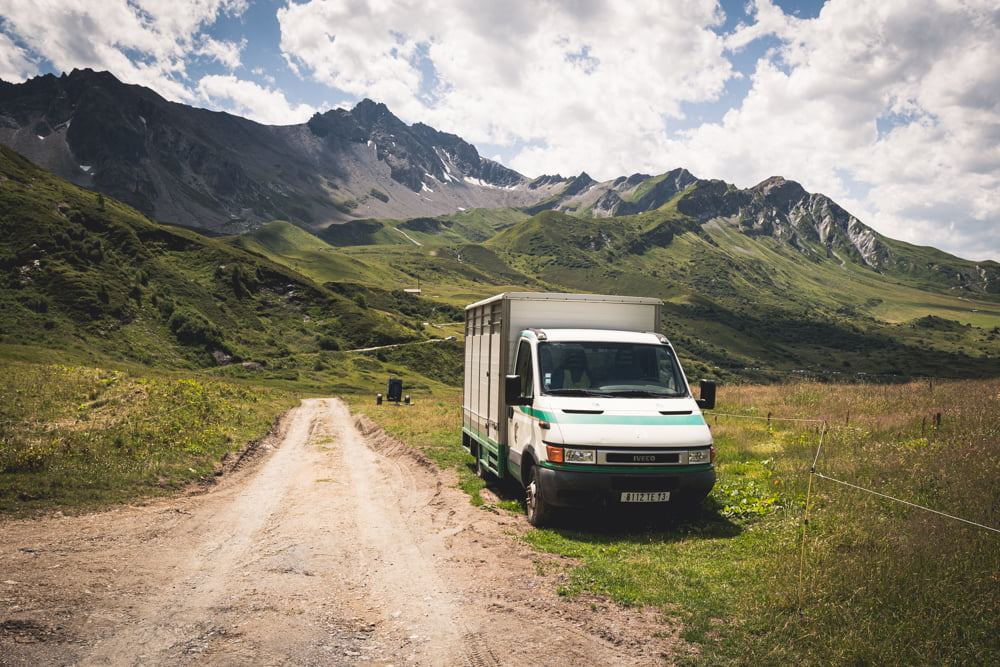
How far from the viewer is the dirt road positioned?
5.38m

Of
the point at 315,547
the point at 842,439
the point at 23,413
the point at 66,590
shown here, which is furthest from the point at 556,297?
the point at 23,413

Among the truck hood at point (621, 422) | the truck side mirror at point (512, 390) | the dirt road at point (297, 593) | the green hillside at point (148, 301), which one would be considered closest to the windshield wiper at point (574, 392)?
the truck hood at point (621, 422)

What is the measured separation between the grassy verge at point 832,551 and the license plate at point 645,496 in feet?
1.97

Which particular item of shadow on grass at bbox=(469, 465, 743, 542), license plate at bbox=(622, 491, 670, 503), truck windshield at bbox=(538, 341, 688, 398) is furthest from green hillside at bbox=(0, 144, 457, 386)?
license plate at bbox=(622, 491, 670, 503)

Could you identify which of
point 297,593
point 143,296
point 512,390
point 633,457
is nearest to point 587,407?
point 633,457

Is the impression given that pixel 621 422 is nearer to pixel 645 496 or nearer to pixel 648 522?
pixel 645 496

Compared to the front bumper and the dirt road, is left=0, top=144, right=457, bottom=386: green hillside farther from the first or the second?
the front bumper

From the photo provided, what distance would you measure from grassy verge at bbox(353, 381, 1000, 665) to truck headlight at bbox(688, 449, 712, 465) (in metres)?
1.14

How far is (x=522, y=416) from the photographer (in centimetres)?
1096

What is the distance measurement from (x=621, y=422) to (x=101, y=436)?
45.1 ft

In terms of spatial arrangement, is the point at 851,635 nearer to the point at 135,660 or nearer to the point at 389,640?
the point at 389,640

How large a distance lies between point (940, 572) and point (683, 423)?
4037 mm

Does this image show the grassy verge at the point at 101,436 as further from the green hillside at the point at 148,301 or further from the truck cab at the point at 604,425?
the green hillside at the point at 148,301

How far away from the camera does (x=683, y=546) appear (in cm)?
865
